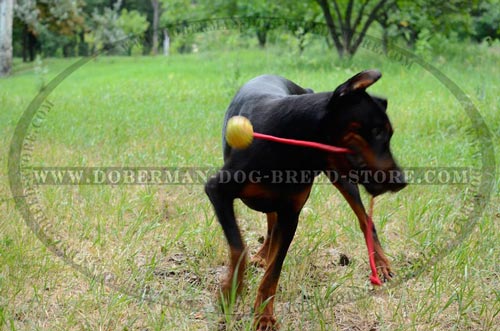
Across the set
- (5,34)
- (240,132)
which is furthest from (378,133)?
(5,34)

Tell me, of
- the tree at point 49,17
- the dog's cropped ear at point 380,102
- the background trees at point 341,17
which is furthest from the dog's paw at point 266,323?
the tree at point 49,17

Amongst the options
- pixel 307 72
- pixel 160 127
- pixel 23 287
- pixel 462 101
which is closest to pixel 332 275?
pixel 23 287

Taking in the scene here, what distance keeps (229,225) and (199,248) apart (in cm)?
91

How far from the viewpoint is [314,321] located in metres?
2.52

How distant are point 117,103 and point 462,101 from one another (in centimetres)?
463

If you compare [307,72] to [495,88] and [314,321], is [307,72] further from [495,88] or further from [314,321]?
[314,321]

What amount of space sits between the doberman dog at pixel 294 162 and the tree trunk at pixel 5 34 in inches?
447

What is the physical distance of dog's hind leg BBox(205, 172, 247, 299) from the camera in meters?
2.37

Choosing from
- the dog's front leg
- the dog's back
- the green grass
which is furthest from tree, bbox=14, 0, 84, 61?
the dog's front leg

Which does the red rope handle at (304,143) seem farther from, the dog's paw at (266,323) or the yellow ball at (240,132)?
the dog's paw at (266,323)

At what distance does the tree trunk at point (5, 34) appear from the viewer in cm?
1231

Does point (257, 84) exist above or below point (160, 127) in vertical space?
above

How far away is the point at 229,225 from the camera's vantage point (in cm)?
246

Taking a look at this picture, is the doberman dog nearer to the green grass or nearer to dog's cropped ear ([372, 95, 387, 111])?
dog's cropped ear ([372, 95, 387, 111])
